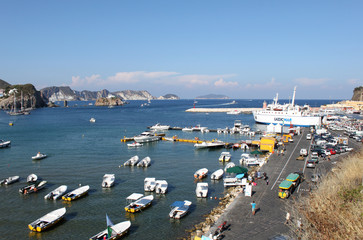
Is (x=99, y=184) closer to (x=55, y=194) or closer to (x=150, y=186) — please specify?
(x=55, y=194)

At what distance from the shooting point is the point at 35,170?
132ft

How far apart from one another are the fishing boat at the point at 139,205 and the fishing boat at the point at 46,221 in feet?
19.9

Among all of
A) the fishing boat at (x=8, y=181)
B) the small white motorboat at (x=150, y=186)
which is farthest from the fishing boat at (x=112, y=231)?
the fishing boat at (x=8, y=181)

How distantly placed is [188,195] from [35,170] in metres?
26.2

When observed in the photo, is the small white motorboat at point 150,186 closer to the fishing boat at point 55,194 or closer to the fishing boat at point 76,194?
the fishing boat at point 76,194

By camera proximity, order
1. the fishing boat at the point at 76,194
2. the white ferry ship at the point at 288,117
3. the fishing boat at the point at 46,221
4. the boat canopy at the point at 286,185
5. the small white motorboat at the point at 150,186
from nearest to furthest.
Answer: the fishing boat at the point at 46,221, the boat canopy at the point at 286,185, the fishing boat at the point at 76,194, the small white motorboat at the point at 150,186, the white ferry ship at the point at 288,117

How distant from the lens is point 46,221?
2247cm

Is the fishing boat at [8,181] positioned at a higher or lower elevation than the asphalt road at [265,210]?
lower

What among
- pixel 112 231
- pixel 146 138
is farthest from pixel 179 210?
pixel 146 138

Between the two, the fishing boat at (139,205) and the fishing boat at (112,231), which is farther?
the fishing boat at (139,205)

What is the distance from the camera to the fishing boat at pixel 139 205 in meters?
25.0

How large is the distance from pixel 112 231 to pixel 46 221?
674 cm

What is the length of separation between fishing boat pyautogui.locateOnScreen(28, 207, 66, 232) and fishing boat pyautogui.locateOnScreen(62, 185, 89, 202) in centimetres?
427

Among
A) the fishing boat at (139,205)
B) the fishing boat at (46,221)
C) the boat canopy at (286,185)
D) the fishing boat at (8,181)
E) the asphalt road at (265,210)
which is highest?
the boat canopy at (286,185)
